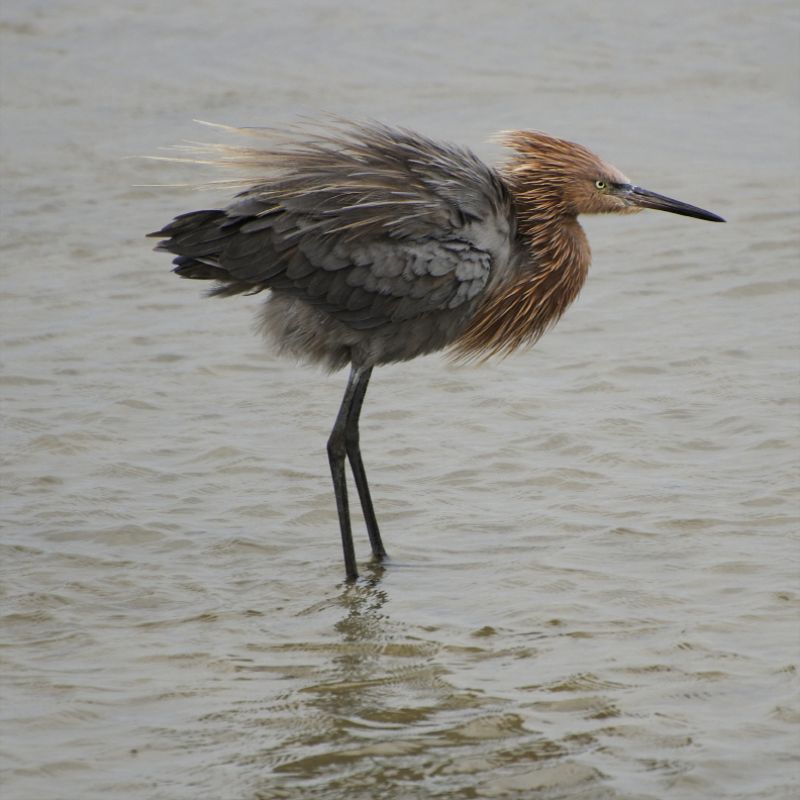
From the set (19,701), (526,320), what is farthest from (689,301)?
(19,701)

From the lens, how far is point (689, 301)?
9.41 m

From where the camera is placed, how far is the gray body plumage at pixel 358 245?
6414 mm

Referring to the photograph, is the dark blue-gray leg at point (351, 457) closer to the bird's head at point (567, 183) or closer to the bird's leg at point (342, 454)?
the bird's leg at point (342, 454)

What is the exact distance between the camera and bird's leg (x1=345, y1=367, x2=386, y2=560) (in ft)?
21.7

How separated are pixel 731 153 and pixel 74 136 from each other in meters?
5.53

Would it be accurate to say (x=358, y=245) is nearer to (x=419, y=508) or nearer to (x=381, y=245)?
(x=381, y=245)

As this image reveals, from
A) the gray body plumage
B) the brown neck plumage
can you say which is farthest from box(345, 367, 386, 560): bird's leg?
the brown neck plumage

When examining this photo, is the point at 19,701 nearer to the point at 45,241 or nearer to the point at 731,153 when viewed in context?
the point at 45,241

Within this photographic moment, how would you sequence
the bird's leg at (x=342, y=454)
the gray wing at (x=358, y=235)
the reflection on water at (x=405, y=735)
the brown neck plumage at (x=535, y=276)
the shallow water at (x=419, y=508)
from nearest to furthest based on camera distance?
1. the reflection on water at (x=405, y=735)
2. the shallow water at (x=419, y=508)
3. the gray wing at (x=358, y=235)
4. the bird's leg at (x=342, y=454)
5. the brown neck plumage at (x=535, y=276)

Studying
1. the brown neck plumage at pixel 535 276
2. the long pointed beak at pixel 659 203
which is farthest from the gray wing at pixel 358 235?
the long pointed beak at pixel 659 203

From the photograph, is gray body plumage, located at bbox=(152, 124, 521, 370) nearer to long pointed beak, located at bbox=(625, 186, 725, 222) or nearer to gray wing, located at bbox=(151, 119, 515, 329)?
gray wing, located at bbox=(151, 119, 515, 329)

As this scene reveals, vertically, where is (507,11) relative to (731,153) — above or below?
above

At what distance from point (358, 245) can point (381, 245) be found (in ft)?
0.33

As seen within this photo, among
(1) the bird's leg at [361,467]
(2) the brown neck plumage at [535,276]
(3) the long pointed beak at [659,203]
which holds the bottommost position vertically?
(1) the bird's leg at [361,467]
